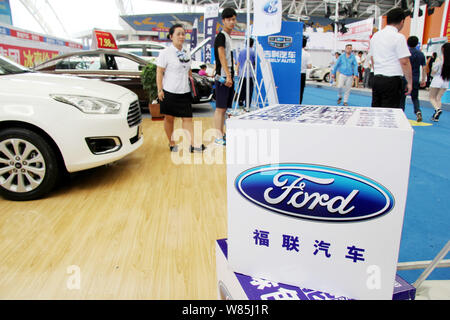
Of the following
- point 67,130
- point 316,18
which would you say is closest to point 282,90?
point 67,130

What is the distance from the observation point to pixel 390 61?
10.6 ft

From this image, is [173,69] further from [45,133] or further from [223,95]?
[45,133]

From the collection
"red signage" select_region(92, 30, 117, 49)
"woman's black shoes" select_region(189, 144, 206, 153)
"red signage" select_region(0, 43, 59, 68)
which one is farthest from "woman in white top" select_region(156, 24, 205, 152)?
"red signage" select_region(0, 43, 59, 68)

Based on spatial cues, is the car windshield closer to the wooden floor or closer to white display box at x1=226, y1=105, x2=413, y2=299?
the wooden floor

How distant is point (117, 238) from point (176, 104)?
1.94 meters

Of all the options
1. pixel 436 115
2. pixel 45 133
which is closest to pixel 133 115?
pixel 45 133

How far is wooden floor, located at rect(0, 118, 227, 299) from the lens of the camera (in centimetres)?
148

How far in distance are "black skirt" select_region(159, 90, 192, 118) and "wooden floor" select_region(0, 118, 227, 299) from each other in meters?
0.80

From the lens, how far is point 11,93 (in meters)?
2.35

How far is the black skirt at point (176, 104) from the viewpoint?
349cm

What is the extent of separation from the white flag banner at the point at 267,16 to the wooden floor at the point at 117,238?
197 centimetres

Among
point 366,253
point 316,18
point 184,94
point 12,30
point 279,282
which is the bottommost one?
point 279,282

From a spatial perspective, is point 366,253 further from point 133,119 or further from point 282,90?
point 282,90

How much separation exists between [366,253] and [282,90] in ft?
15.0
